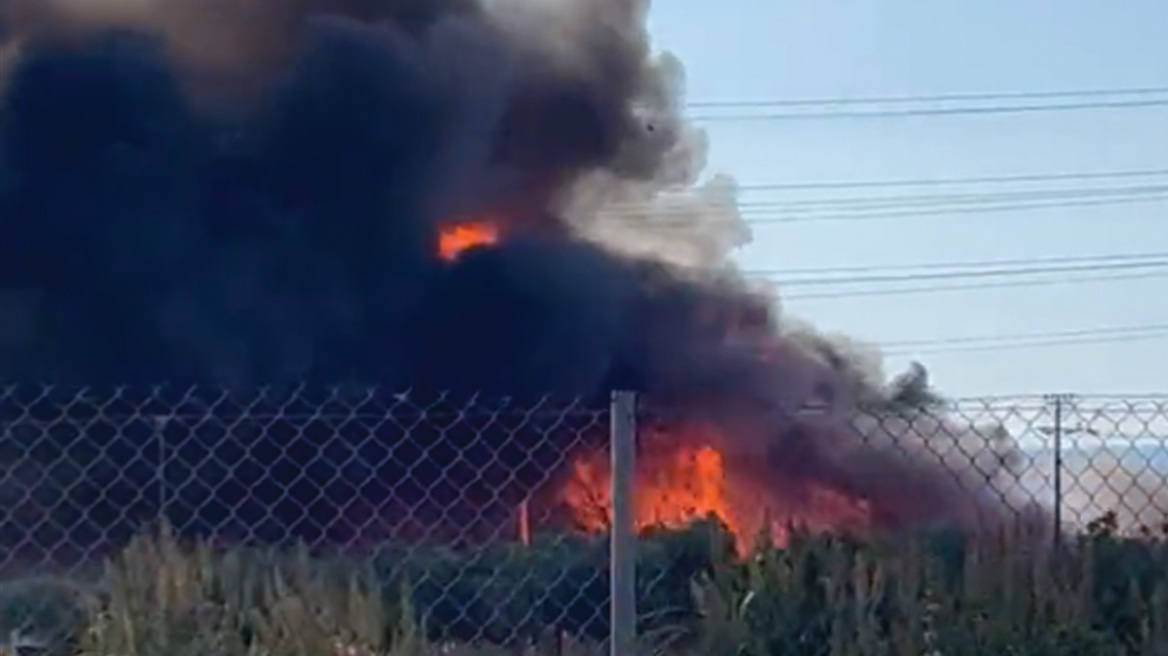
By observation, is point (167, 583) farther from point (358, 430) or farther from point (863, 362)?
point (863, 362)

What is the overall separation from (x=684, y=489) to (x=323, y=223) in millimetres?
11944

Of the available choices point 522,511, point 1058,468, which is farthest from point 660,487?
point 1058,468

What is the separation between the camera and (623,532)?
11.3 ft

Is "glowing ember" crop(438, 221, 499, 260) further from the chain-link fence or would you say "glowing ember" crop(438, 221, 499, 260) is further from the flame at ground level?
the chain-link fence

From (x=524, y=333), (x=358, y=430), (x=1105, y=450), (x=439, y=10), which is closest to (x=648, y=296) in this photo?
(x=524, y=333)

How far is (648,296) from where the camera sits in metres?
27.6

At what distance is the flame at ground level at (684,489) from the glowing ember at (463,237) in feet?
20.7

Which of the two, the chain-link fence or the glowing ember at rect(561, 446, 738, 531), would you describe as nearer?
the chain-link fence

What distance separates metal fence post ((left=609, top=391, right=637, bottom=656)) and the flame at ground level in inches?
170

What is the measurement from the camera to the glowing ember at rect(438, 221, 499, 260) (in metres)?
27.0

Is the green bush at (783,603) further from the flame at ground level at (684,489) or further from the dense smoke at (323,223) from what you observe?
the dense smoke at (323,223)

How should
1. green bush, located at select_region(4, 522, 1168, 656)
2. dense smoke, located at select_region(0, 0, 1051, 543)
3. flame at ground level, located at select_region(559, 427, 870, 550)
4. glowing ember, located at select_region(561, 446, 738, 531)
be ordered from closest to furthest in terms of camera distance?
1. green bush, located at select_region(4, 522, 1168, 656)
2. glowing ember, located at select_region(561, 446, 738, 531)
3. flame at ground level, located at select_region(559, 427, 870, 550)
4. dense smoke, located at select_region(0, 0, 1051, 543)

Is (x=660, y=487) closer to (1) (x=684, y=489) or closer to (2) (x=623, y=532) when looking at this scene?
(1) (x=684, y=489)

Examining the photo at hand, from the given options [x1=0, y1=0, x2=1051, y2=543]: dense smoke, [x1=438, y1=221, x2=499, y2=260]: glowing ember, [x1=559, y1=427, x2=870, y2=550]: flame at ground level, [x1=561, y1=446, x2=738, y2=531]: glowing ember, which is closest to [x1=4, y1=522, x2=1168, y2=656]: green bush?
[x1=559, y1=427, x2=870, y2=550]: flame at ground level
